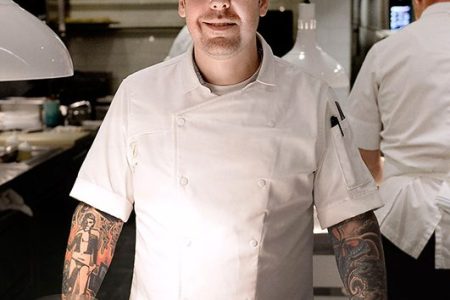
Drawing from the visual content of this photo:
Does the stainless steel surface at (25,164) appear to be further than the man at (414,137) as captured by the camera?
Yes

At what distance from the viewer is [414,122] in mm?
2740

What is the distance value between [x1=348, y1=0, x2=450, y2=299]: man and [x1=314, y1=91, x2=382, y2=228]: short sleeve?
1.00 meters

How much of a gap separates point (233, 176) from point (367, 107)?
1.24 metres

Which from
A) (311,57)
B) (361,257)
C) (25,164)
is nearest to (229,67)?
(361,257)

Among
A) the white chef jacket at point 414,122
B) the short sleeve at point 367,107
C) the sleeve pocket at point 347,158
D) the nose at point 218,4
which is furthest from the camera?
the short sleeve at point 367,107

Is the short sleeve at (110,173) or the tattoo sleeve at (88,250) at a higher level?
the short sleeve at (110,173)

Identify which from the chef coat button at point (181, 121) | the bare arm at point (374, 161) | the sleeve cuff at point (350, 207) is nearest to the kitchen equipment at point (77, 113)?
the bare arm at point (374, 161)

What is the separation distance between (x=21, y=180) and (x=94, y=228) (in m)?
2.20

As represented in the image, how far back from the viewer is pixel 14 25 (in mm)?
1521

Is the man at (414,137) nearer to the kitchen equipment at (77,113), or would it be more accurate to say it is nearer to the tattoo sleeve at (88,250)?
the tattoo sleeve at (88,250)

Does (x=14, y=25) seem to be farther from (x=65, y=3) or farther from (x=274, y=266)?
(x=65, y=3)

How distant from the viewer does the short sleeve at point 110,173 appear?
1827 millimetres

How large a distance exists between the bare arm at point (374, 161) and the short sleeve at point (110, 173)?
1.35 meters

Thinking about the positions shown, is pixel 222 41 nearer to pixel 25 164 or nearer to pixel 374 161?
pixel 374 161
